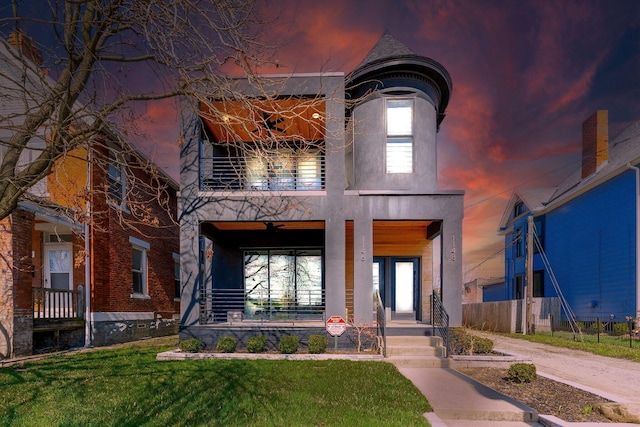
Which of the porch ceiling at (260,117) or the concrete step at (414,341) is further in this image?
the concrete step at (414,341)

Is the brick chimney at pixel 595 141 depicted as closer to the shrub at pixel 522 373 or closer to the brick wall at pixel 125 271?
the shrub at pixel 522 373

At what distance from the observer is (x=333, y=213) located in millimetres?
10836

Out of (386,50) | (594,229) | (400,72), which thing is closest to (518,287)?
(594,229)

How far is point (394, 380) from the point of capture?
7.03 metres

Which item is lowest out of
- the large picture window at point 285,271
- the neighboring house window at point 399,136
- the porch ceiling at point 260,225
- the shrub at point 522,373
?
the shrub at point 522,373

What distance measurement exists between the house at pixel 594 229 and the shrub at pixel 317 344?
1456cm

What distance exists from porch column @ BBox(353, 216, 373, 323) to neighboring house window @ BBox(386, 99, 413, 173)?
2.22 m

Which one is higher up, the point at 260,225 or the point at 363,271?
the point at 260,225

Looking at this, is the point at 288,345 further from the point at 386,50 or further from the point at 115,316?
the point at 386,50

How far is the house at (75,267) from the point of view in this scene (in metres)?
9.98

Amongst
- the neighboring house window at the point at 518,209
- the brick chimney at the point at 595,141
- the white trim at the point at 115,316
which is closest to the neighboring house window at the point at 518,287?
the neighboring house window at the point at 518,209

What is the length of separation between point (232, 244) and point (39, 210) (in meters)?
5.69

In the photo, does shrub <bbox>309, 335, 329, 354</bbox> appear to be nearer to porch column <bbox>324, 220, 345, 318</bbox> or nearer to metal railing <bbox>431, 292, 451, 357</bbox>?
porch column <bbox>324, 220, 345, 318</bbox>

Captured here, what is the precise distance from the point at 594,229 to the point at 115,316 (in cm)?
2243
